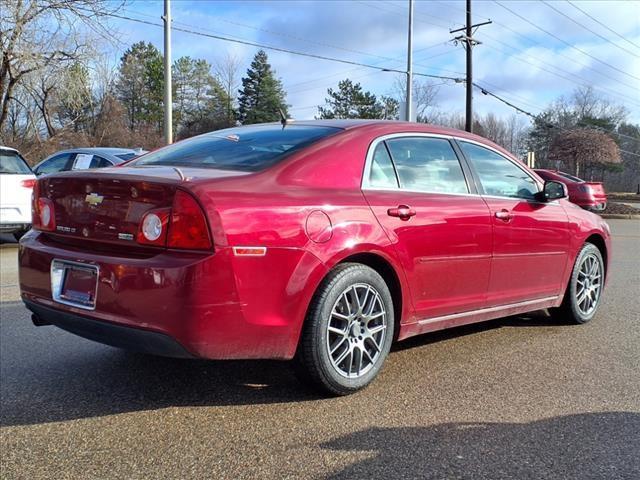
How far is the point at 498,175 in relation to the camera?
187 inches

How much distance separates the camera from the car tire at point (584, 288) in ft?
17.5

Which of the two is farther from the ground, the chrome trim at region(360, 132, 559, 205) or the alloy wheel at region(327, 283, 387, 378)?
the chrome trim at region(360, 132, 559, 205)

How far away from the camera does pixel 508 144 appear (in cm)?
7119

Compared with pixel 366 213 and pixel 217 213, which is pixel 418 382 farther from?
pixel 217 213

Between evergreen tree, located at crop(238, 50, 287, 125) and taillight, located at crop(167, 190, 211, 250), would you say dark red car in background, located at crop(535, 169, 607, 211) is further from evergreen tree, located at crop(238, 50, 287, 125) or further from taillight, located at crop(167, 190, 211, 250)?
evergreen tree, located at crop(238, 50, 287, 125)

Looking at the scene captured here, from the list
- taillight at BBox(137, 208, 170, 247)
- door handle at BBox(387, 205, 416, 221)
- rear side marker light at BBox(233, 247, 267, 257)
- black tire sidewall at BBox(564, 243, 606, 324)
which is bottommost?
black tire sidewall at BBox(564, 243, 606, 324)

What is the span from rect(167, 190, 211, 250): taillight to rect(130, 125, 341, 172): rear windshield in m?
0.53

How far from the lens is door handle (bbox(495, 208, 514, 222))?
4.47 metres

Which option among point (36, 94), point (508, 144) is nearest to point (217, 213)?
point (36, 94)

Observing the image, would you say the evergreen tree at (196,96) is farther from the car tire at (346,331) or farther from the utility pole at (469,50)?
the car tire at (346,331)

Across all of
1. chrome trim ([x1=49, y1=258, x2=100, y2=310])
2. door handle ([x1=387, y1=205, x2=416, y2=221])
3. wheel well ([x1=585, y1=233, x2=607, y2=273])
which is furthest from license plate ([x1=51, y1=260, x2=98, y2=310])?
wheel well ([x1=585, y1=233, x2=607, y2=273])

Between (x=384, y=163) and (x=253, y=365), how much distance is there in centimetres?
159

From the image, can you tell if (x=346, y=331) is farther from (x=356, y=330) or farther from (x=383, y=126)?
(x=383, y=126)

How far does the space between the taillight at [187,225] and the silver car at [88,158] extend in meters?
7.65
